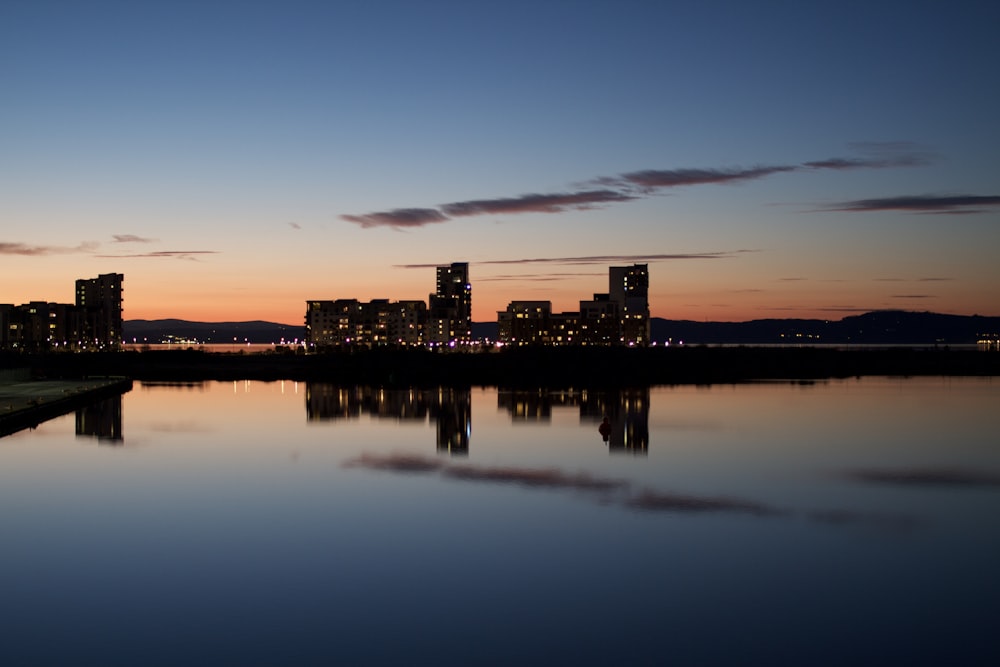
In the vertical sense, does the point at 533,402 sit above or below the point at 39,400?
below

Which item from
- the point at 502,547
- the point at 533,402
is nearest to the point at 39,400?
the point at 533,402

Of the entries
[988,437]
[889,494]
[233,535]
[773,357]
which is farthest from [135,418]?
[773,357]

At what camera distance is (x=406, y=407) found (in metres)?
59.1

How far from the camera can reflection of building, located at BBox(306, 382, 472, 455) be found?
44469 millimetres

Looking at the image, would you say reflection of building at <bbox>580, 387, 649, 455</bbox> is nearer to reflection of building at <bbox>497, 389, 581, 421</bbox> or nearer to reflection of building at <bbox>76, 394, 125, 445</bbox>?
reflection of building at <bbox>497, 389, 581, 421</bbox>

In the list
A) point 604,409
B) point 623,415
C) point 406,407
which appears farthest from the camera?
point 406,407

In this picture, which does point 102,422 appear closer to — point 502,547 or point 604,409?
point 604,409

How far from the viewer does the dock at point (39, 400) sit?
148 feet

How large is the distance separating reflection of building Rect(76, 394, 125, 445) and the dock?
993 mm

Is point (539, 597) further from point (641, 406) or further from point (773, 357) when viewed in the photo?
point (773, 357)

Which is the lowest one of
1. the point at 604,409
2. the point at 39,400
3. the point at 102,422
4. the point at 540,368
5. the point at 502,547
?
the point at 502,547

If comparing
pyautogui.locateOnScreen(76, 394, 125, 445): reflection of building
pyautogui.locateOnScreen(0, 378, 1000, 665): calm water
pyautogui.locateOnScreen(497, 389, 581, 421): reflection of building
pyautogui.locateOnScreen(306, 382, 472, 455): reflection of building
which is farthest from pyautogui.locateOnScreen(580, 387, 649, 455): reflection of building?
pyautogui.locateOnScreen(76, 394, 125, 445): reflection of building

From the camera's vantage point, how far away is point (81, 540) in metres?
22.4

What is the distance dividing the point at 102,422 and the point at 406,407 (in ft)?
59.9
